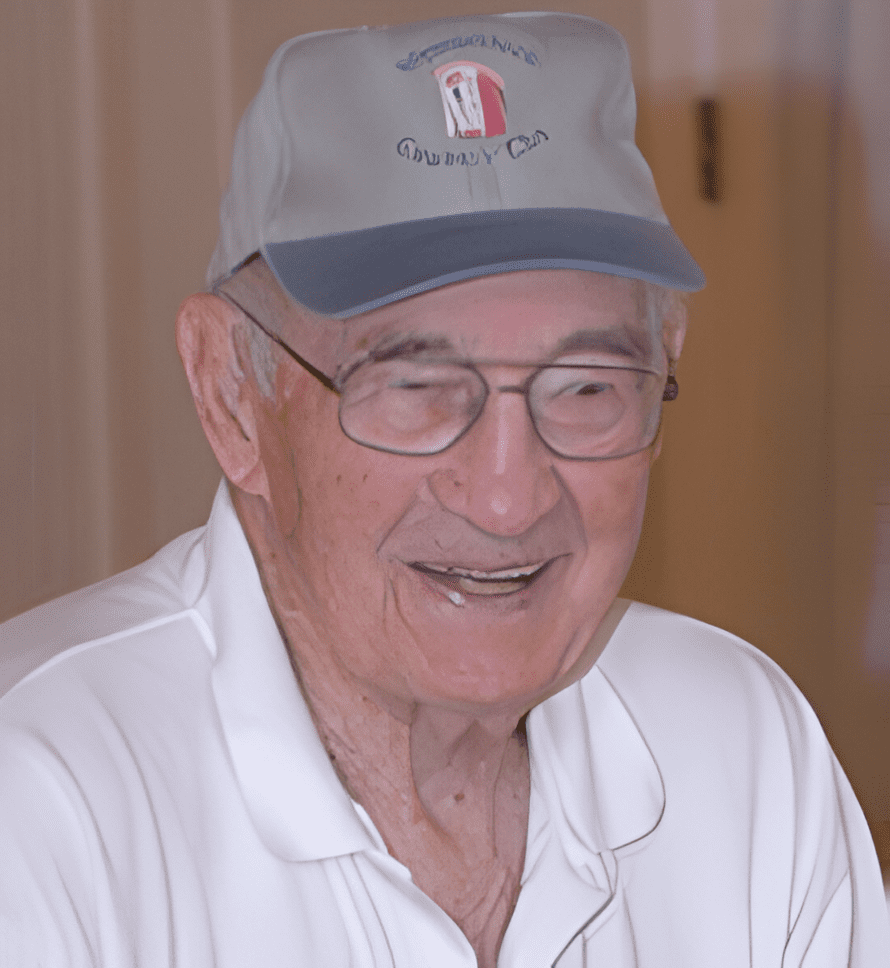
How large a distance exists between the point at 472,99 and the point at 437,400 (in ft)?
0.69

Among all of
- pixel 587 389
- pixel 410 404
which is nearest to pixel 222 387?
pixel 410 404

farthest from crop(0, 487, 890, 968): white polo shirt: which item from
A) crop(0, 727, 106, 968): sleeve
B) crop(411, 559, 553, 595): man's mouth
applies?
crop(411, 559, 553, 595): man's mouth

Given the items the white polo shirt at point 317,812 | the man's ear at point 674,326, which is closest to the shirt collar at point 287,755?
the white polo shirt at point 317,812

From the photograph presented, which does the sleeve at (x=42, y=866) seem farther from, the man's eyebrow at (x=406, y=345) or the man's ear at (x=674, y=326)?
the man's ear at (x=674, y=326)

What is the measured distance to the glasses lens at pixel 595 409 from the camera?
2.57 feet

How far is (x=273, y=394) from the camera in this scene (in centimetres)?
82

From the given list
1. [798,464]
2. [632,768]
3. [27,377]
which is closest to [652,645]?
[632,768]

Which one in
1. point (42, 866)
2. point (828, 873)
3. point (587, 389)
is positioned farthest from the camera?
point (828, 873)

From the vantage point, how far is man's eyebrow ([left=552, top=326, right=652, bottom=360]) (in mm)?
776

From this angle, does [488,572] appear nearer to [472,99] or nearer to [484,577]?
[484,577]

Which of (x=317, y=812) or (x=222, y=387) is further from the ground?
(x=222, y=387)

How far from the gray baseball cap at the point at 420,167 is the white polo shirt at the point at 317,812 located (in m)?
0.23

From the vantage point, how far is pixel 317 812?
82cm

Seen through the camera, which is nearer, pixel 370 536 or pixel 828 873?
pixel 370 536
